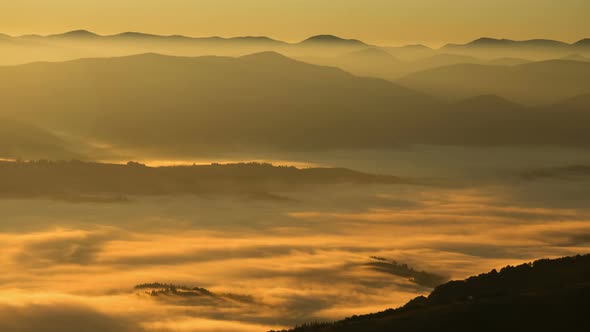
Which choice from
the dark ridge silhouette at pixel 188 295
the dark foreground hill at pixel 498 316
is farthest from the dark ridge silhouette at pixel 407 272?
the dark foreground hill at pixel 498 316

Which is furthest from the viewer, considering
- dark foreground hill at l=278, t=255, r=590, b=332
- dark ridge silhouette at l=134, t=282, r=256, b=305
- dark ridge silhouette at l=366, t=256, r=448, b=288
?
dark ridge silhouette at l=366, t=256, r=448, b=288

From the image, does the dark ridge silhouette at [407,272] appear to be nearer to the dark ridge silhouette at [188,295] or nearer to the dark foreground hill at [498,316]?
the dark ridge silhouette at [188,295]

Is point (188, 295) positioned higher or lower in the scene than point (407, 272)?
lower

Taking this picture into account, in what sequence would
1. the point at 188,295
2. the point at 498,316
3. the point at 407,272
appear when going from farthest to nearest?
the point at 407,272 < the point at 188,295 < the point at 498,316

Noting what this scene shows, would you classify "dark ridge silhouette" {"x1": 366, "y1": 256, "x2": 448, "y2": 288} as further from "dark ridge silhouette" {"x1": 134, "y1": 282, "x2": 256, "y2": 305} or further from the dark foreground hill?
the dark foreground hill

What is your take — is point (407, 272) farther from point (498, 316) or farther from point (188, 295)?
point (498, 316)

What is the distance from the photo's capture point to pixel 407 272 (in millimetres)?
160125

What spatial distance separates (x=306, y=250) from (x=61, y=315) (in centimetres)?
8832

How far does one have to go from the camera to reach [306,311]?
108 metres

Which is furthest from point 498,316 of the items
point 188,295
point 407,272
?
point 407,272

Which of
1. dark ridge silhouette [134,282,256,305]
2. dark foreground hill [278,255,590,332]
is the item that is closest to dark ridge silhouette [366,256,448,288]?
dark ridge silhouette [134,282,256,305]

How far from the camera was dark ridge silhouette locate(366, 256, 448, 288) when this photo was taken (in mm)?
152625

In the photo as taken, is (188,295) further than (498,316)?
Yes

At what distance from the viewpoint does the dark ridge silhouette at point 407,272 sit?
152625 mm
